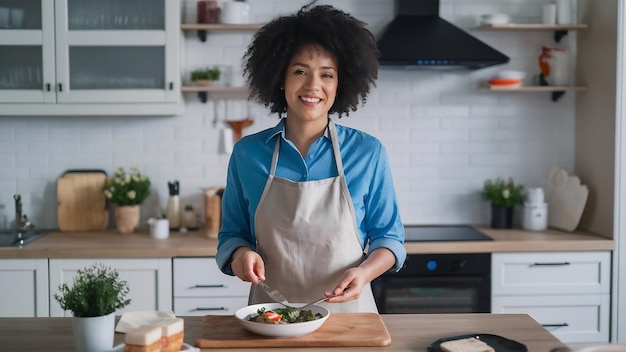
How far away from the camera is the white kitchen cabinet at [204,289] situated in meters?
3.92

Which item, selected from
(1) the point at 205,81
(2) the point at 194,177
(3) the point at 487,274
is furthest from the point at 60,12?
(3) the point at 487,274

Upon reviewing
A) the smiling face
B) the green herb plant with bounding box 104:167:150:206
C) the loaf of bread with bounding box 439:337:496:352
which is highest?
the smiling face

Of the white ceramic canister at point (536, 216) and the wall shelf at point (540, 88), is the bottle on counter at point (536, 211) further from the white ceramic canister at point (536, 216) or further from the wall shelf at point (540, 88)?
the wall shelf at point (540, 88)

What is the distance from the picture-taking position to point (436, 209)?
4645 mm

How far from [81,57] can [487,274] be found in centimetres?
243

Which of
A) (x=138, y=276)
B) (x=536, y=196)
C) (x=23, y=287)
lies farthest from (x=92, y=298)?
(x=536, y=196)

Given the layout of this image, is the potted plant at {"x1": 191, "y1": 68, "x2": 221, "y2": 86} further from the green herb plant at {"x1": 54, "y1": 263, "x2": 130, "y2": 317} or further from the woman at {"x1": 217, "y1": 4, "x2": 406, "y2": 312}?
the green herb plant at {"x1": 54, "y1": 263, "x2": 130, "y2": 317}

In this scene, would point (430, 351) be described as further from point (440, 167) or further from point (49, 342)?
point (440, 167)

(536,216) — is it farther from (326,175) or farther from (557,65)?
(326,175)

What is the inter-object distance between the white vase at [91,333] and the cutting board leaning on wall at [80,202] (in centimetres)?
264

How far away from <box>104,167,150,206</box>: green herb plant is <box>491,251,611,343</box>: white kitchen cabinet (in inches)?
76.6

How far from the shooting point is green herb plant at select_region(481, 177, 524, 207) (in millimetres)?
4445

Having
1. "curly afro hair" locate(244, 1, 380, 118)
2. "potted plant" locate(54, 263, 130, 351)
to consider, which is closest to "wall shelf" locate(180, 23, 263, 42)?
"curly afro hair" locate(244, 1, 380, 118)

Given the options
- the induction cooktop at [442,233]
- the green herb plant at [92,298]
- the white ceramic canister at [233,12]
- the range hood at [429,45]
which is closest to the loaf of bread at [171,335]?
the green herb plant at [92,298]
